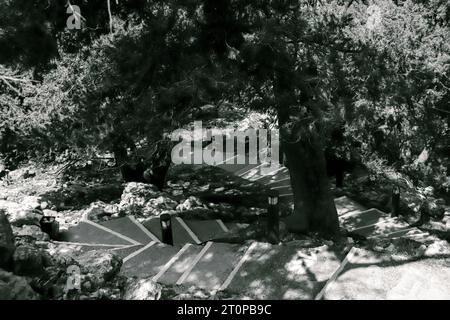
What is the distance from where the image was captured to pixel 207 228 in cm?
1100

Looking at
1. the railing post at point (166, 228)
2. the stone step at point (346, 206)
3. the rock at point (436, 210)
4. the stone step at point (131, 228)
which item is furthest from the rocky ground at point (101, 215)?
the railing post at point (166, 228)

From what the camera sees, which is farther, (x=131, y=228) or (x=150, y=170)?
(x=150, y=170)

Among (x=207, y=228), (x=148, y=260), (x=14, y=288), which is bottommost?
(x=207, y=228)

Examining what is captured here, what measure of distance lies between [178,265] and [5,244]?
2797 mm

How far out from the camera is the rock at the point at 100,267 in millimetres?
6040

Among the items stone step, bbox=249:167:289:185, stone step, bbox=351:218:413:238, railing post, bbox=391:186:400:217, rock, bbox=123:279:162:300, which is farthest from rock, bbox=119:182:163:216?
railing post, bbox=391:186:400:217

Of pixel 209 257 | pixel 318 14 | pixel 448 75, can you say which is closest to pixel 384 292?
pixel 209 257

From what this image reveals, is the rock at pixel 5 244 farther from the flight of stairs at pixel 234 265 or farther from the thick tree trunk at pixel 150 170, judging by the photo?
the thick tree trunk at pixel 150 170

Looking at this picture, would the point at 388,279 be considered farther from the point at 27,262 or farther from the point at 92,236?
the point at 92,236

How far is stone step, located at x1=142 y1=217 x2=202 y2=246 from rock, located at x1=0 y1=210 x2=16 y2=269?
452 cm

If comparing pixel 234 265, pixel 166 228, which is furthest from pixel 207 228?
pixel 234 265

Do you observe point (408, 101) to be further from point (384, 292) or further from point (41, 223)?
point (41, 223)

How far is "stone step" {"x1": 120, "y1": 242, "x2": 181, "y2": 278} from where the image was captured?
7.33 m
